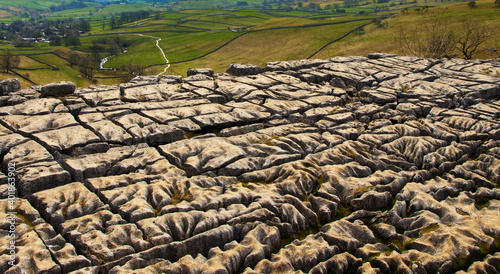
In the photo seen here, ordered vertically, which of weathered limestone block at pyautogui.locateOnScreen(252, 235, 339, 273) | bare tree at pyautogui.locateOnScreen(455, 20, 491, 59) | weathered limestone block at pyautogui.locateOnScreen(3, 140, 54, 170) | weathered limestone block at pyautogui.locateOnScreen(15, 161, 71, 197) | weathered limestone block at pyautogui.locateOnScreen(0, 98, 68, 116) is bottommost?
weathered limestone block at pyautogui.locateOnScreen(252, 235, 339, 273)

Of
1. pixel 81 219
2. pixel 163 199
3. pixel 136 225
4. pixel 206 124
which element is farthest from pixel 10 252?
pixel 206 124

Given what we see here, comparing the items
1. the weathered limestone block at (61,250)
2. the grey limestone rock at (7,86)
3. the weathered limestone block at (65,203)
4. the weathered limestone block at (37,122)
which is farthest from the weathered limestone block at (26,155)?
the grey limestone rock at (7,86)

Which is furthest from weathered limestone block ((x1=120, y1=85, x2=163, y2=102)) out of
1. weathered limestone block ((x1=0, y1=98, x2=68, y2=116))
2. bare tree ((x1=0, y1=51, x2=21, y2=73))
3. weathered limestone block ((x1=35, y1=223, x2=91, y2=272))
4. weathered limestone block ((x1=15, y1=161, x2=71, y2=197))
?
bare tree ((x1=0, y1=51, x2=21, y2=73))

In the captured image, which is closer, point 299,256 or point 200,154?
point 299,256

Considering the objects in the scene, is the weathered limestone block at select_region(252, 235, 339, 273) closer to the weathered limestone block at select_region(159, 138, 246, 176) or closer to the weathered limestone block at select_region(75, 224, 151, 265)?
the weathered limestone block at select_region(75, 224, 151, 265)

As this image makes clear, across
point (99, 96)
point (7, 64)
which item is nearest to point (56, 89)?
point (99, 96)

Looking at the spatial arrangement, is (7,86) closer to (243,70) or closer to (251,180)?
(243,70)

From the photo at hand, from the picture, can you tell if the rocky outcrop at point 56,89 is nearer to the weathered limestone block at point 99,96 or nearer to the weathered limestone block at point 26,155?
the weathered limestone block at point 99,96

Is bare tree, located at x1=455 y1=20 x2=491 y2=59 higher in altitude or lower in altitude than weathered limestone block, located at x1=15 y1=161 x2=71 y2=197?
higher

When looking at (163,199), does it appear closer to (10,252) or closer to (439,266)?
(10,252)
